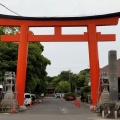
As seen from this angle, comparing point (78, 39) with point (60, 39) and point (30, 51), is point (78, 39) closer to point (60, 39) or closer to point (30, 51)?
point (60, 39)

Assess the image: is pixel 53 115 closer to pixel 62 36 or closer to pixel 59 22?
pixel 62 36

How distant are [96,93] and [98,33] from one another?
224 inches

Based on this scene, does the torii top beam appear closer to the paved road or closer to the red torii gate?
the red torii gate

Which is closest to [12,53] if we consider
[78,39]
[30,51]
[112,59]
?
[30,51]

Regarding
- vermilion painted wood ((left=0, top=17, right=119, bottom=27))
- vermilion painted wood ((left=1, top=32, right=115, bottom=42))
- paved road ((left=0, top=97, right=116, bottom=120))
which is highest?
vermilion painted wood ((left=0, top=17, right=119, bottom=27))

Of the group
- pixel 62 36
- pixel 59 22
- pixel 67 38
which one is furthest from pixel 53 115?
pixel 59 22

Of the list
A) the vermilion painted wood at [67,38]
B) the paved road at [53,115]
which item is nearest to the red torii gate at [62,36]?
the vermilion painted wood at [67,38]

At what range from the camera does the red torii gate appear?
28.7 meters

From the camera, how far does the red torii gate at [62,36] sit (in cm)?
2866

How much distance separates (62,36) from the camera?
2872cm

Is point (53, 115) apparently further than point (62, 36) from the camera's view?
No

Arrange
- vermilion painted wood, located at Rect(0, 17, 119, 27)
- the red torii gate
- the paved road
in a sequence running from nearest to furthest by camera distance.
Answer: the paved road
the red torii gate
vermilion painted wood, located at Rect(0, 17, 119, 27)

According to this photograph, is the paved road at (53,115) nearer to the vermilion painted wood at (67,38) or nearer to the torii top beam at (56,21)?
the vermilion painted wood at (67,38)

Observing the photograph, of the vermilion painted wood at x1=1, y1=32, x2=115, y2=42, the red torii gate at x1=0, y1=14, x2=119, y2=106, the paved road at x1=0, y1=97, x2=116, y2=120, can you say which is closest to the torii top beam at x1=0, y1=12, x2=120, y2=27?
the red torii gate at x1=0, y1=14, x2=119, y2=106
